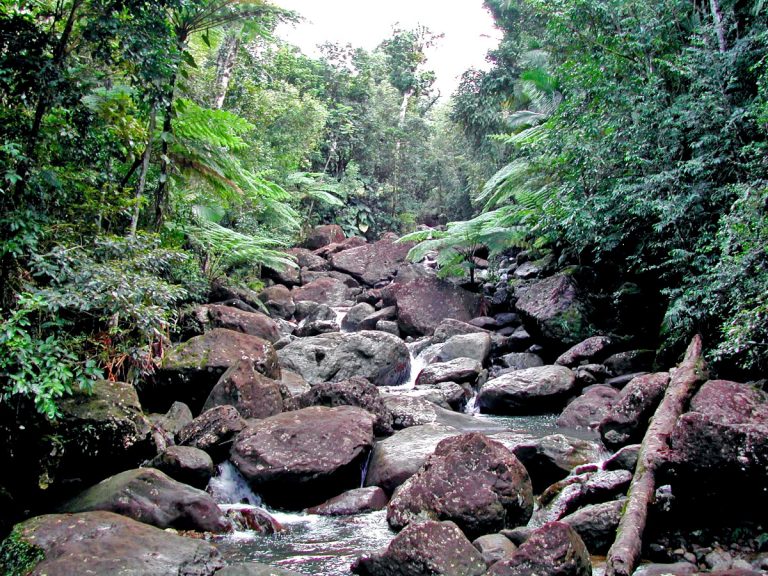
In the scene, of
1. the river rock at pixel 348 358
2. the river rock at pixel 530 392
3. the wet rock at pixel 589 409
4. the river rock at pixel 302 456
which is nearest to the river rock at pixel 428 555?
the river rock at pixel 302 456

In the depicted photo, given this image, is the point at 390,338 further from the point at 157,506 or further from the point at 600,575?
the point at 600,575

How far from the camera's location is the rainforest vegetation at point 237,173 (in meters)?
5.18

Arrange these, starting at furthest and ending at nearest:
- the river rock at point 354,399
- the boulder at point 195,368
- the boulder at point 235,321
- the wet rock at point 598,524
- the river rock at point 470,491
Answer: the boulder at point 235,321 < the boulder at point 195,368 < the river rock at point 354,399 < the river rock at point 470,491 < the wet rock at point 598,524

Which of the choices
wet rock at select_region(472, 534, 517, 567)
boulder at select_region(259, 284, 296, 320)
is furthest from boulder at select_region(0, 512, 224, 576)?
boulder at select_region(259, 284, 296, 320)

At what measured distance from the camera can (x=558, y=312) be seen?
11.3 metres

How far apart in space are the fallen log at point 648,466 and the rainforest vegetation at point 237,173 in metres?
0.53

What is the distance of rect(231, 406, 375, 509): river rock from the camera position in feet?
18.6

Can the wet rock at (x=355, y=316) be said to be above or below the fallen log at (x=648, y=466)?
above

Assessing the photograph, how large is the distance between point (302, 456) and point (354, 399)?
189 cm

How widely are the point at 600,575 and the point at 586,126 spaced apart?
7.79 metres

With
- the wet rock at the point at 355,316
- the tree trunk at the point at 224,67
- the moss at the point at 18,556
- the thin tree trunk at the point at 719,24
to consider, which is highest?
the tree trunk at the point at 224,67

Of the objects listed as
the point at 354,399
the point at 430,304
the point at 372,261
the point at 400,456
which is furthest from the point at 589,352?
the point at 372,261

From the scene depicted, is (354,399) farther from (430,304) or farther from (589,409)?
(430,304)

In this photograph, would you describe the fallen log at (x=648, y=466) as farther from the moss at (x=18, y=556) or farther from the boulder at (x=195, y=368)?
the boulder at (x=195, y=368)
